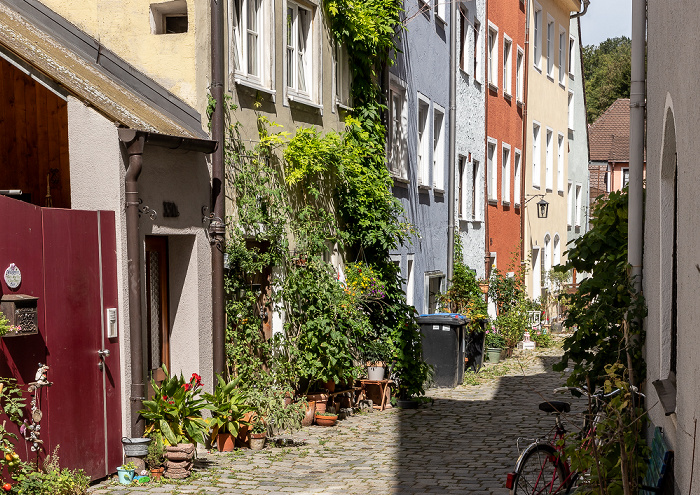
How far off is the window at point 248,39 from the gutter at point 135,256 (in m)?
2.34

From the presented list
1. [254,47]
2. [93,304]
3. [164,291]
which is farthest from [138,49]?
[93,304]

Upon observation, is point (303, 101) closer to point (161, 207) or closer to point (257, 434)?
point (161, 207)

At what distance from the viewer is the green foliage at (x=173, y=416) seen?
8219 mm

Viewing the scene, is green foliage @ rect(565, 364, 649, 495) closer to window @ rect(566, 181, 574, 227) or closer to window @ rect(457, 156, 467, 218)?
window @ rect(457, 156, 467, 218)

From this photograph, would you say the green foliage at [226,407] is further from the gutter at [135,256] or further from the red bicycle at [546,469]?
the red bicycle at [546,469]

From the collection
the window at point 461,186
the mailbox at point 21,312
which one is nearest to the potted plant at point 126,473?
the mailbox at point 21,312

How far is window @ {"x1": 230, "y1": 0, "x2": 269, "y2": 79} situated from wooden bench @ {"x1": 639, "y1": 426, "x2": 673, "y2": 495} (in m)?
6.25

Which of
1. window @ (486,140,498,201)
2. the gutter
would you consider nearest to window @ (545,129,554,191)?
window @ (486,140,498,201)

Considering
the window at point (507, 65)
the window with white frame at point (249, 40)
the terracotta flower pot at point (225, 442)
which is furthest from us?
the window at point (507, 65)

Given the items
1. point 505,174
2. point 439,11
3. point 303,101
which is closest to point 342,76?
point 303,101

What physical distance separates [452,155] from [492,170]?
404 centimetres

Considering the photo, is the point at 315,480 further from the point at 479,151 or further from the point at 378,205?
the point at 479,151

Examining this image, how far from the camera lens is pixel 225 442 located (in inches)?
373

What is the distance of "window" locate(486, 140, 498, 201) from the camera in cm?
2219
